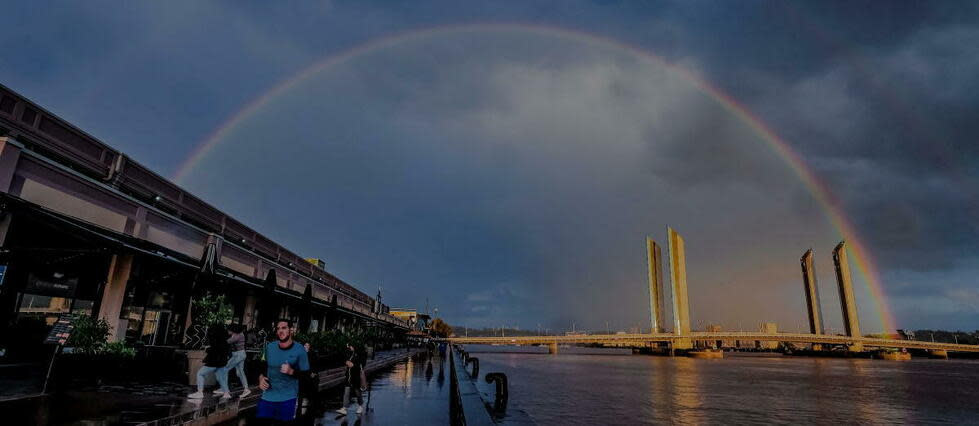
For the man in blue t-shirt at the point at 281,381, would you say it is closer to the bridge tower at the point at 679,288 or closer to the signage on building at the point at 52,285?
the signage on building at the point at 52,285

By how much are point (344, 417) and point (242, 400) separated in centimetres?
221

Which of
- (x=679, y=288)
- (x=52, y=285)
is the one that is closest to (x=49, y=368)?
(x=52, y=285)

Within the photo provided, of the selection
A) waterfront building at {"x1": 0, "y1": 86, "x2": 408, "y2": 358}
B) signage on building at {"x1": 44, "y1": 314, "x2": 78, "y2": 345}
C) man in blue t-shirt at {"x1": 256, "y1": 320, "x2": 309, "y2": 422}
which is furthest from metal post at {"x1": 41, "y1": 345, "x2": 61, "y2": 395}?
man in blue t-shirt at {"x1": 256, "y1": 320, "x2": 309, "y2": 422}

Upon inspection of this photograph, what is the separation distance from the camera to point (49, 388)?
34.8ft

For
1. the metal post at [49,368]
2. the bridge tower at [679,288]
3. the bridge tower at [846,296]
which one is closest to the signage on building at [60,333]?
the metal post at [49,368]

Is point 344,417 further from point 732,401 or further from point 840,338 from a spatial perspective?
point 840,338

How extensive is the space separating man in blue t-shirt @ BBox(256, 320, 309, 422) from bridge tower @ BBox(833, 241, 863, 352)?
193001 millimetres

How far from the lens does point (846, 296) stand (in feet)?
537

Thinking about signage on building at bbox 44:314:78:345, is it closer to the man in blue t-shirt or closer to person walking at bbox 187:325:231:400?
person walking at bbox 187:325:231:400

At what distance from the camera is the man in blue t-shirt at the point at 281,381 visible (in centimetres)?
603

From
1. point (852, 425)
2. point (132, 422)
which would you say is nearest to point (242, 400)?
point (132, 422)

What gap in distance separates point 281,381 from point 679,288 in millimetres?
142818

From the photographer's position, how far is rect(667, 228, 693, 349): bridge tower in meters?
135

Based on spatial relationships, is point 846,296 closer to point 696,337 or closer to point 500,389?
point 696,337
